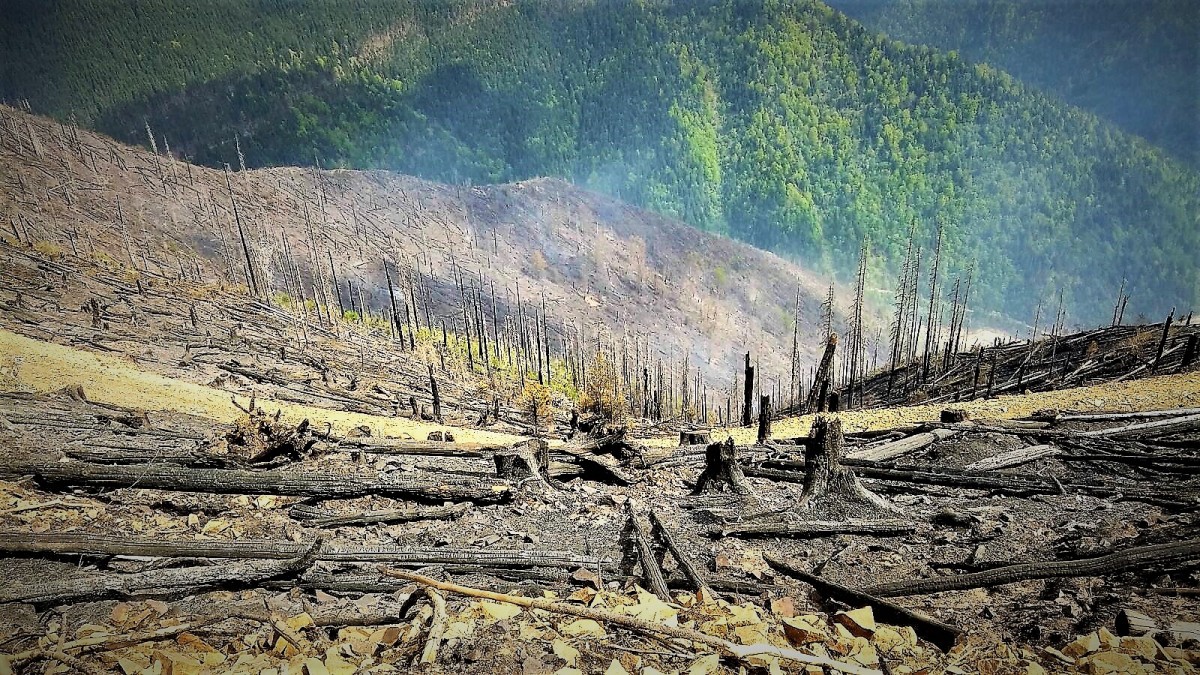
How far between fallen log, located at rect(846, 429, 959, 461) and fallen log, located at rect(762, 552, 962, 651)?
4604 mm

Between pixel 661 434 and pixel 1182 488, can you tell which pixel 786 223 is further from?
pixel 1182 488

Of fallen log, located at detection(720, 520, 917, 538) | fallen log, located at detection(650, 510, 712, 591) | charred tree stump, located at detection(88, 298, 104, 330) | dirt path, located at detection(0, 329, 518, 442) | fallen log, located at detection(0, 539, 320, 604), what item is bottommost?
fallen log, located at detection(0, 539, 320, 604)

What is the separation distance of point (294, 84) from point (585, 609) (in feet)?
215

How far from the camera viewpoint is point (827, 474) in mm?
6910

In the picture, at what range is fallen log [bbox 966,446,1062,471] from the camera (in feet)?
26.9

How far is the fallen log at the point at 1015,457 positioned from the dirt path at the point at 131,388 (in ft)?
39.9

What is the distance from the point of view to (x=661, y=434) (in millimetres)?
19047

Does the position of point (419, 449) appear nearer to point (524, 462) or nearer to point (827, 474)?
point (524, 462)

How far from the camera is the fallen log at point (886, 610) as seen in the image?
3705 mm

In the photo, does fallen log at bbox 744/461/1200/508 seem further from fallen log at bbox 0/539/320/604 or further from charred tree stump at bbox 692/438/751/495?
fallen log at bbox 0/539/320/604

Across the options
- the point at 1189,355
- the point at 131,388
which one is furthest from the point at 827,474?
the point at 1189,355

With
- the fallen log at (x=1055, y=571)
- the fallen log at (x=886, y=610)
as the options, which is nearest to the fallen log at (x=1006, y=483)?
the fallen log at (x=1055, y=571)

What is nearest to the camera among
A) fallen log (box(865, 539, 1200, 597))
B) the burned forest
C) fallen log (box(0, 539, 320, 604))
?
the burned forest

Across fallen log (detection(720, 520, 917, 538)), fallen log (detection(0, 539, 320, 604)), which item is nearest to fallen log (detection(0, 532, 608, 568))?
fallen log (detection(0, 539, 320, 604))
